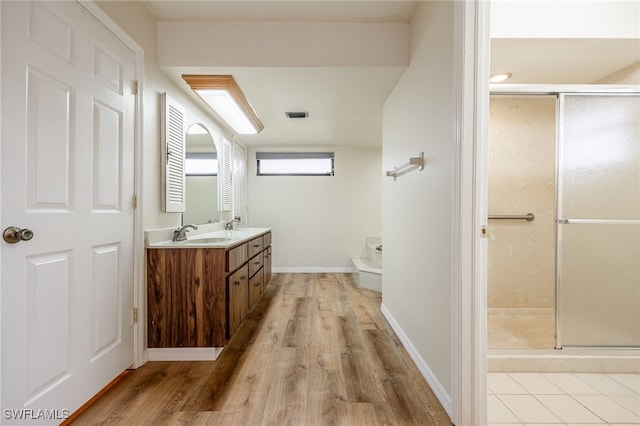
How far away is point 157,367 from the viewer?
1.99 meters

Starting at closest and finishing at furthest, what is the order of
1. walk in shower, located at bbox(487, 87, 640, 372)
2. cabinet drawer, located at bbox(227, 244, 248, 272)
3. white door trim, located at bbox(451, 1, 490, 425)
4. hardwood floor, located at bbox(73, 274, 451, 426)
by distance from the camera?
white door trim, located at bbox(451, 1, 490, 425), hardwood floor, located at bbox(73, 274, 451, 426), walk in shower, located at bbox(487, 87, 640, 372), cabinet drawer, located at bbox(227, 244, 248, 272)

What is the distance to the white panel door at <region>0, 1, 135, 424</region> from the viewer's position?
1187 mm

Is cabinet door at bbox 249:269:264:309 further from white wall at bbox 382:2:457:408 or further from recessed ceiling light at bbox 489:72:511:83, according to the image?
recessed ceiling light at bbox 489:72:511:83

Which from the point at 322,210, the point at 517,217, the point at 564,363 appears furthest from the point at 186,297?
the point at 322,210

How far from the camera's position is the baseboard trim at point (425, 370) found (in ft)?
4.95

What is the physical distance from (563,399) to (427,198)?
4.32ft

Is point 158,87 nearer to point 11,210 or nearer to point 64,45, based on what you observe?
point 64,45

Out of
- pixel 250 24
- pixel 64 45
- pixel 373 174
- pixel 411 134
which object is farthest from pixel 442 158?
pixel 373 174

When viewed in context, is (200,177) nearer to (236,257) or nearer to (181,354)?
(236,257)

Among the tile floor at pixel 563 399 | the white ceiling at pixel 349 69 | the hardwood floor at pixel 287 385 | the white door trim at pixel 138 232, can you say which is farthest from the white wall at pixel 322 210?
the tile floor at pixel 563 399

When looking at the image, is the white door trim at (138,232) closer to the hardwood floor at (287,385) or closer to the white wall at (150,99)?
the white wall at (150,99)

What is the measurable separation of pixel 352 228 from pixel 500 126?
268 cm

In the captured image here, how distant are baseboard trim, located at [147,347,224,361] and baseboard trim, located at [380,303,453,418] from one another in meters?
1.37

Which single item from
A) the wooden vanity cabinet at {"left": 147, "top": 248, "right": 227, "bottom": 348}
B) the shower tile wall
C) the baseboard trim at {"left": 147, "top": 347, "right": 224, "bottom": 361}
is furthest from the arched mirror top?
the shower tile wall
